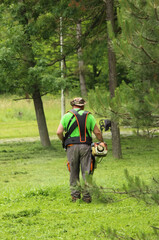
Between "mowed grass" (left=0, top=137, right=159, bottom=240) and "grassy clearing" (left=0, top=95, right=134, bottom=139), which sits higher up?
"mowed grass" (left=0, top=137, right=159, bottom=240)

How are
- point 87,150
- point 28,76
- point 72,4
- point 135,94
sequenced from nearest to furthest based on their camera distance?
point 135,94
point 87,150
point 72,4
point 28,76

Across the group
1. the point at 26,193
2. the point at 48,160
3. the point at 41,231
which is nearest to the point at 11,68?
the point at 48,160

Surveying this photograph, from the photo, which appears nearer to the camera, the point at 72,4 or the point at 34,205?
the point at 34,205

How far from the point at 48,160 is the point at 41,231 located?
10.0 meters

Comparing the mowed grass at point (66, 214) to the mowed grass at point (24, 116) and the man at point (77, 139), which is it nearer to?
the man at point (77, 139)

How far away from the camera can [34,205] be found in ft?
23.9

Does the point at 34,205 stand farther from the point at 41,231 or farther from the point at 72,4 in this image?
the point at 72,4

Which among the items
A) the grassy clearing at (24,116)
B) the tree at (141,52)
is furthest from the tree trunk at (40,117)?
the tree at (141,52)

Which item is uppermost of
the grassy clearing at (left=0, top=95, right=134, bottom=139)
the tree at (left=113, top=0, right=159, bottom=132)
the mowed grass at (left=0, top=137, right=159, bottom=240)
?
the tree at (left=113, top=0, right=159, bottom=132)

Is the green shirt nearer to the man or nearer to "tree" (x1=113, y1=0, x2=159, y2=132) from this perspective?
the man

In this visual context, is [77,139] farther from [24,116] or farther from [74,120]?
[24,116]

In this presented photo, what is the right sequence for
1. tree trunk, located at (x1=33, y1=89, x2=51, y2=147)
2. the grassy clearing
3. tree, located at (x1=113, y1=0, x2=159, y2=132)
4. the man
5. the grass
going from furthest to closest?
the grassy clearing
tree trunk, located at (x1=33, y1=89, x2=51, y2=147)
the man
the grass
tree, located at (x1=113, y1=0, x2=159, y2=132)

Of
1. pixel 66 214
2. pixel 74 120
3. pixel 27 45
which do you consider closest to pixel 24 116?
pixel 27 45

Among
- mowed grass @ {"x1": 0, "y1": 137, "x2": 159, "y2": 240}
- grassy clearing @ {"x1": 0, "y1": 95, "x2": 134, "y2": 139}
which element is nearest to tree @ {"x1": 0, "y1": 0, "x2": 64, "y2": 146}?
mowed grass @ {"x1": 0, "y1": 137, "x2": 159, "y2": 240}
